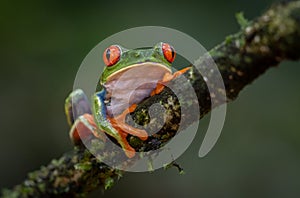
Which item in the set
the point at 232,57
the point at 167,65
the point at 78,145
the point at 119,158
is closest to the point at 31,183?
the point at 78,145

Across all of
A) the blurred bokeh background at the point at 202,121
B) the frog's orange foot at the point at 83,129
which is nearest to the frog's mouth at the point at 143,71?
the frog's orange foot at the point at 83,129

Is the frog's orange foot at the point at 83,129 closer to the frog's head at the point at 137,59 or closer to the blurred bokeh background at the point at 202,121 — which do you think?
the frog's head at the point at 137,59

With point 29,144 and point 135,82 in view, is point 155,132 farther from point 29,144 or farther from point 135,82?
point 29,144

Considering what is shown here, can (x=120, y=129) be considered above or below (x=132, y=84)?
below

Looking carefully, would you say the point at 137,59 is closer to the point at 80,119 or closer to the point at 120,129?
the point at 120,129

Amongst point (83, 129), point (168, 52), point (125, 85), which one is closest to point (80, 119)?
point (83, 129)

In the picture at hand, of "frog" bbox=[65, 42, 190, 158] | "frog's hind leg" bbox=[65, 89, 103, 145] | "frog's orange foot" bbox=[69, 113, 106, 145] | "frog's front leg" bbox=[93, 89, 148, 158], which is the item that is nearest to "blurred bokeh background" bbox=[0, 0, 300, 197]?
"frog's hind leg" bbox=[65, 89, 103, 145]
